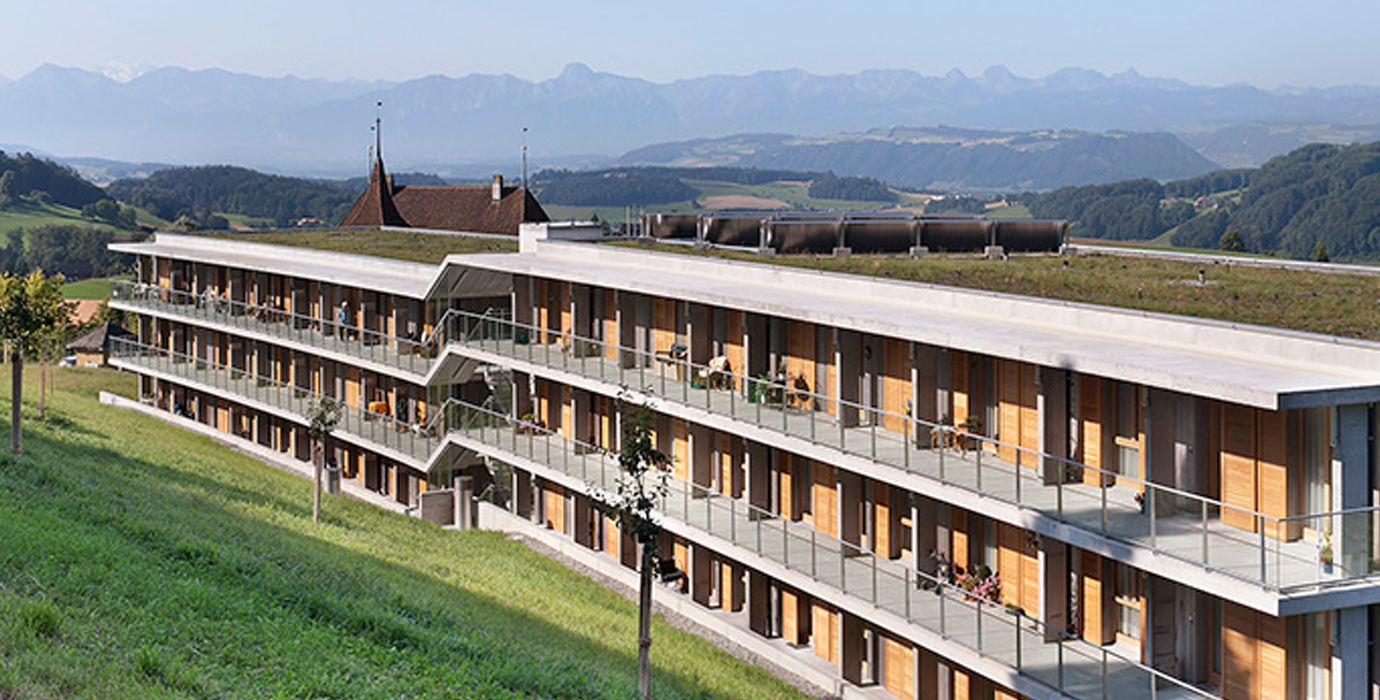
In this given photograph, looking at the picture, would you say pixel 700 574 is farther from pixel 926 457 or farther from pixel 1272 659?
pixel 1272 659

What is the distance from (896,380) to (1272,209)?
149m

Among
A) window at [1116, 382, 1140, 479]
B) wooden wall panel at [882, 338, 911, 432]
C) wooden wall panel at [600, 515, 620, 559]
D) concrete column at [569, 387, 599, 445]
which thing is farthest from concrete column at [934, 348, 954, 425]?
concrete column at [569, 387, 599, 445]

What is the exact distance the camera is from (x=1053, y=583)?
22.6 meters

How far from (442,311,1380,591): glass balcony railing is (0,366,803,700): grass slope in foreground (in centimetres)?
511

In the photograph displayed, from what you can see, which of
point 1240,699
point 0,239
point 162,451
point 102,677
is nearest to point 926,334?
point 1240,699

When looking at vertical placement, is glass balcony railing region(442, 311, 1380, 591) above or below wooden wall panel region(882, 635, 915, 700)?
above

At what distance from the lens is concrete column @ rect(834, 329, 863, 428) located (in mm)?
27828

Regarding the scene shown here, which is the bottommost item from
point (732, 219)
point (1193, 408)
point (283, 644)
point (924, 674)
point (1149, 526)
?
point (924, 674)

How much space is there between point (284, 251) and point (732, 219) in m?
20.6

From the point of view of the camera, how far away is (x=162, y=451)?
43594 mm

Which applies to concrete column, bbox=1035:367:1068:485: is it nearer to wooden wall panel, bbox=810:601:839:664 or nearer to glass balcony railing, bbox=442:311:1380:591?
glass balcony railing, bbox=442:311:1380:591

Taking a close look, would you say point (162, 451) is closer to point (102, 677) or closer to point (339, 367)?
point (339, 367)

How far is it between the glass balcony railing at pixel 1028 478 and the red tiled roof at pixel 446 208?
43224 millimetres

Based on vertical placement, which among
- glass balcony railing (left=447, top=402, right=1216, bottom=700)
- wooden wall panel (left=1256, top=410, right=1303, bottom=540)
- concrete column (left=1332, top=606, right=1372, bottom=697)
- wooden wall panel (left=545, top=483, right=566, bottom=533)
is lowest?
wooden wall panel (left=545, top=483, right=566, bottom=533)
